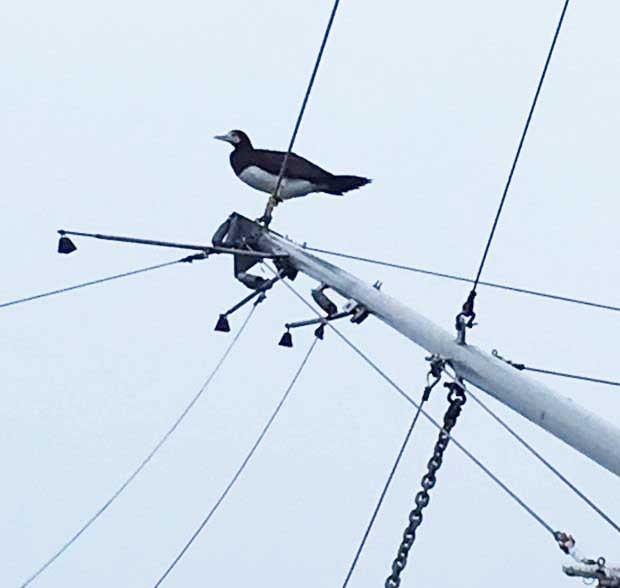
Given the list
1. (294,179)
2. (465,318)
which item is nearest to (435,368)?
(465,318)

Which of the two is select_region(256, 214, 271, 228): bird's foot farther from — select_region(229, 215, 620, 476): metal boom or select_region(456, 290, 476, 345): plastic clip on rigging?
select_region(456, 290, 476, 345): plastic clip on rigging

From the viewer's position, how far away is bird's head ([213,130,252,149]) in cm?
1231

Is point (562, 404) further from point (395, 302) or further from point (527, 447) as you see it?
point (395, 302)

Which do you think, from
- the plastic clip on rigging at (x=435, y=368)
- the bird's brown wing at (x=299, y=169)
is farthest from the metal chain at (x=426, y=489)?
the bird's brown wing at (x=299, y=169)

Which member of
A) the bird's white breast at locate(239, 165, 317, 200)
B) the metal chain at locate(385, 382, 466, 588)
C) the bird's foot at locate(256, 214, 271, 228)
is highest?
the bird's white breast at locate(239, 165, 317, 200)

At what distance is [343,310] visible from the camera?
919cm

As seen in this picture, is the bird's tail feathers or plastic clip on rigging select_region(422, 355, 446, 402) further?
the bird's tail feathers

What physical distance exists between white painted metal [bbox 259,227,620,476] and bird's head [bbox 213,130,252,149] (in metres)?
2.66

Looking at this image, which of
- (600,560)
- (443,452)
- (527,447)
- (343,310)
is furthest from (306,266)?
(600,560)

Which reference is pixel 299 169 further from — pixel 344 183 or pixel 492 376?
pixel 492 376

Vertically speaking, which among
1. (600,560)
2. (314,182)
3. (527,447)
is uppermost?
(314,182)

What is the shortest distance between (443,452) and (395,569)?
54 cm

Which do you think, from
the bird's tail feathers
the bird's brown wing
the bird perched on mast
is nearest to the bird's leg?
the bird perched on mast

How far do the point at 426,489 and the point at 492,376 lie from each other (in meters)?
0.94
